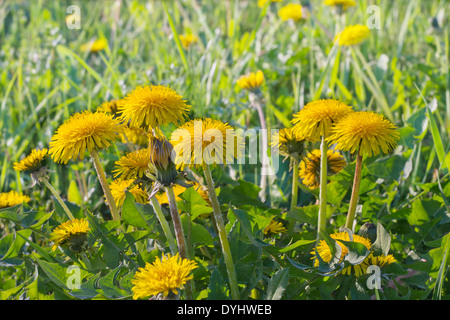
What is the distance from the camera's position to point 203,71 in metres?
2.20

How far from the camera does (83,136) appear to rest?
A: 2.82ft

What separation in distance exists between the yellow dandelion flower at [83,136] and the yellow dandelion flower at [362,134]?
0.41 m

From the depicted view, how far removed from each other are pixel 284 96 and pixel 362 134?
1.04 meters

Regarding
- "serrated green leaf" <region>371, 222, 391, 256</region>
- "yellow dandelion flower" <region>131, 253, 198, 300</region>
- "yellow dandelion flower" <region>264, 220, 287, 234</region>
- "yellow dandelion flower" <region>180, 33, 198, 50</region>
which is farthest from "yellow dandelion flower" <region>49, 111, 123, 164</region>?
"yellow dandelion flower" <region>180, 33, 198, 50</region>

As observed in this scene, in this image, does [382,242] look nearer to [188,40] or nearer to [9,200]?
[9,200]

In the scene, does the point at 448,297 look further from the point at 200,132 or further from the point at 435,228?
the point at 200,132

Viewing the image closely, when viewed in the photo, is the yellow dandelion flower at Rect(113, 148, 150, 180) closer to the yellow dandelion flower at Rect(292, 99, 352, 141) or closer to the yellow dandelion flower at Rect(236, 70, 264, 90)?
the yellow dandelion flower at Rect(292, 99, 352, 141)

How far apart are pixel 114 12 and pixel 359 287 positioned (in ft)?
8.59

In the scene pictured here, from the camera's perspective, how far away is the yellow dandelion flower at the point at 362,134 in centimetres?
85

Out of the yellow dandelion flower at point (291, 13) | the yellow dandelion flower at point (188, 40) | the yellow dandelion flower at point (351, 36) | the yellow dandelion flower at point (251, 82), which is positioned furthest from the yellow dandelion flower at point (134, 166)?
the yellow dandelion flower at point (291, 13)

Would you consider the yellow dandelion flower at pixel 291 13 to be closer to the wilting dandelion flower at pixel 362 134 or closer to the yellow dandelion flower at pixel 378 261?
the wilting dandelion flower at pixel 362 134

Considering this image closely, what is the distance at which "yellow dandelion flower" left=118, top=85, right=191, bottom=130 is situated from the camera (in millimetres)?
846

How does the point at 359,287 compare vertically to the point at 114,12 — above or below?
below
